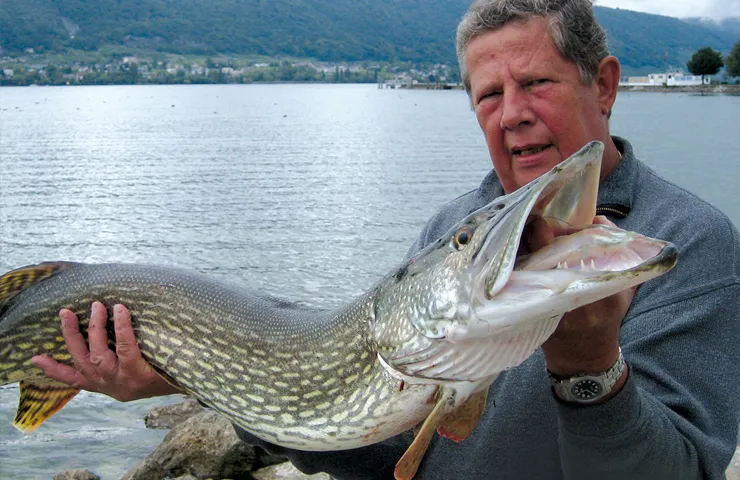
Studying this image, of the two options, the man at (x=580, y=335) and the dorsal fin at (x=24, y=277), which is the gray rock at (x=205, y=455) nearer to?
the man at (x=580, y=335)

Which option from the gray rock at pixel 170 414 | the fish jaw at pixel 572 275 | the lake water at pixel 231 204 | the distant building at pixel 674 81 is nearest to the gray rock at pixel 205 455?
the lake water at pixel 231 204

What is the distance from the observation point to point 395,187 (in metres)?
24.2

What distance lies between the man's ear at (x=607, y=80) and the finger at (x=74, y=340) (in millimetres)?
2231

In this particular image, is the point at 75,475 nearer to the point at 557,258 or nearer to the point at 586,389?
the point at 586,389

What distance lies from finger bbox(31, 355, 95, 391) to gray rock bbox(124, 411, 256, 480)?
10.1 feet

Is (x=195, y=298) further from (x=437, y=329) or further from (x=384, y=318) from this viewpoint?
(x=437, y=329)

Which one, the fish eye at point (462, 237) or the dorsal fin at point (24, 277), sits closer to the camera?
the fish eye at point (462, 237)

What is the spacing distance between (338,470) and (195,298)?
0.87 metres

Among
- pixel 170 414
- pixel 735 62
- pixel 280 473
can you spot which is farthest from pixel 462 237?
pixel 735 62

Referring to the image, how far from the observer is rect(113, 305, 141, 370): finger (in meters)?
2.97

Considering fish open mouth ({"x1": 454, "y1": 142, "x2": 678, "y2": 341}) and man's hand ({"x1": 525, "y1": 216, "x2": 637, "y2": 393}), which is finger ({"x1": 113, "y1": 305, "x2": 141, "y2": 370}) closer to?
fish open mouth ({"x1": 454, "y1": 142, "x2": 678, "y2": 341})

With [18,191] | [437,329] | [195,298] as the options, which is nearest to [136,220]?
[18,191]

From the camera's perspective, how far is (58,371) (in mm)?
3158

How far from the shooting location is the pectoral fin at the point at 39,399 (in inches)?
129
